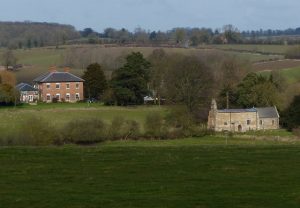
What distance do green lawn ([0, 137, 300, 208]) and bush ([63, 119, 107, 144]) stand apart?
21.5 metres

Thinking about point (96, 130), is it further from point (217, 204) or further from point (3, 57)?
point (3, 57)

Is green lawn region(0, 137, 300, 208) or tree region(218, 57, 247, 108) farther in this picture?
tree region(218, 57, 247, 108)

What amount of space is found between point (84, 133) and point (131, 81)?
25.4m

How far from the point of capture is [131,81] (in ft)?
228

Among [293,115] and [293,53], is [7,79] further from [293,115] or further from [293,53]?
[293,53]

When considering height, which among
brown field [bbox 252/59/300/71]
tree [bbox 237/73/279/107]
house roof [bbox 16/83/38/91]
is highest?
brown field [bbox 252/59/300/71]

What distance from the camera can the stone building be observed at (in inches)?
2260

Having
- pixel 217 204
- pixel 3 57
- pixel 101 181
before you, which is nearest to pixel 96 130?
pixel 101 181

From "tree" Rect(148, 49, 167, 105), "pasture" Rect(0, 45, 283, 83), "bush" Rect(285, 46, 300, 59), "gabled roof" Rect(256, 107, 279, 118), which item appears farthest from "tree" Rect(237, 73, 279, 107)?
"bush" Rect(285, 46, 300, 59)

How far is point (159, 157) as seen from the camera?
20.3 meters

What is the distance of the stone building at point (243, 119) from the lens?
188ft

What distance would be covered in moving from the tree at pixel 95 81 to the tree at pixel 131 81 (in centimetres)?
725

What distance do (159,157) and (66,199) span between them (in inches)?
279

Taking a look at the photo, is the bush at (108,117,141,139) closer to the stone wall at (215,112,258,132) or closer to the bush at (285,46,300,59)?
the stone wall at (215,112,258,132)
